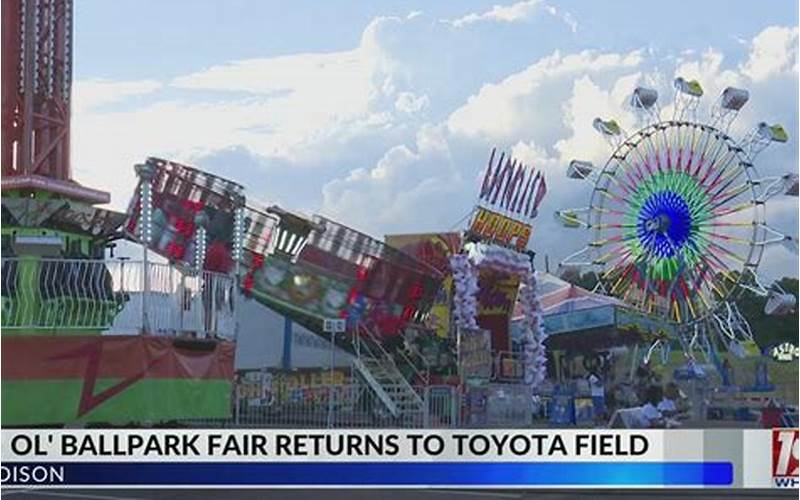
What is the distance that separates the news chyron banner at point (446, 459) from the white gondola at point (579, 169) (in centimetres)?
91

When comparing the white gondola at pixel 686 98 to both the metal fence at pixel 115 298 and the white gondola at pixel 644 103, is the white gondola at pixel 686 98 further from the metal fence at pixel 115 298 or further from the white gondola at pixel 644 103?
the metal fence at pixel 115 298

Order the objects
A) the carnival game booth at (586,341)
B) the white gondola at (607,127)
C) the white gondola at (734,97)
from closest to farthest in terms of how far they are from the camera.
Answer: the white gondola at (734,97)
the white gondola at (607,127)
the carnival game booth at (586,341)

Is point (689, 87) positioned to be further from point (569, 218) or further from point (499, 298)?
point (499, 298)

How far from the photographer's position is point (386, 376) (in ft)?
19.4

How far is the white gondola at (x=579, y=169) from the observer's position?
5844 millimetres

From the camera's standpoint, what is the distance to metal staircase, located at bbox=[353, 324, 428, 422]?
5828mm

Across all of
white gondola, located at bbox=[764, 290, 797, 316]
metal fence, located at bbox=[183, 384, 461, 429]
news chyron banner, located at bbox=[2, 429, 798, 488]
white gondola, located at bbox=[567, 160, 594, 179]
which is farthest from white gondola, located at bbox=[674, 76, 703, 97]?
metal fence, located at bbox=[183, 384, 461, 429]

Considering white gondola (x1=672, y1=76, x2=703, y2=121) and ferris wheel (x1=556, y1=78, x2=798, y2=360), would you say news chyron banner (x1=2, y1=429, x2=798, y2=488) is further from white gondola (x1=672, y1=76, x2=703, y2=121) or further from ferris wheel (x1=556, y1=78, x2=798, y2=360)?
white gondola (x1=672, y1=76, x2=703, y2=121)

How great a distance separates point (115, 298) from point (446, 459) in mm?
1298

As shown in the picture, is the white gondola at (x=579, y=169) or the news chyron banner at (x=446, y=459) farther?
the white gondola at (x=579, y=169)

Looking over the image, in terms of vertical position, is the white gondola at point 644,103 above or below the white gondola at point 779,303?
above

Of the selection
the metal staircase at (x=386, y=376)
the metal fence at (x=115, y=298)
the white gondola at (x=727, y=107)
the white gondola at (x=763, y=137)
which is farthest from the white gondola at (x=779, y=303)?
the metal fence at (x=115, y=298)

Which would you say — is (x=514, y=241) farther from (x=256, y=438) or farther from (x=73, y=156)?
(x=73, y=156)

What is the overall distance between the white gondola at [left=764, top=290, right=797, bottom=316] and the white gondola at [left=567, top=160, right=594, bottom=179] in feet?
2.53
